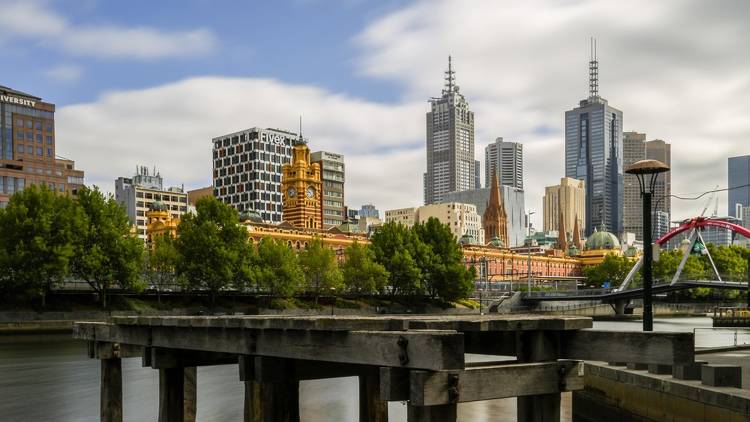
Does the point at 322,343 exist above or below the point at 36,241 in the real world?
below

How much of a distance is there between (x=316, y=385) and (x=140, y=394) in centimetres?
840

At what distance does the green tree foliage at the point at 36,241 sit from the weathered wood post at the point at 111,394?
65.1m

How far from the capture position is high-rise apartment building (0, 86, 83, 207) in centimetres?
16925

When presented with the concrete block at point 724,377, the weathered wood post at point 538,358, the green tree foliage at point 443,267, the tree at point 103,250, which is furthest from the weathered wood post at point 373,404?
the green tree foliage at point 443,267

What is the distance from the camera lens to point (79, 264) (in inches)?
3450

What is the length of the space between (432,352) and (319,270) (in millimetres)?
110050

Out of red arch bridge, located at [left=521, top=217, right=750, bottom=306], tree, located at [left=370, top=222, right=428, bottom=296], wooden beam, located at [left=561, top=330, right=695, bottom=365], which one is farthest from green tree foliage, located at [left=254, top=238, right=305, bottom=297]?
wooden beam, located at [left=561, top=330, right=695, bottom=365]

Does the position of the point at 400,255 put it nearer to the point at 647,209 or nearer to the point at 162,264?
the point at 162,264

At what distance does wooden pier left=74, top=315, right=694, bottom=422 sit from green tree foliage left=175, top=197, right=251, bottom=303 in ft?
275

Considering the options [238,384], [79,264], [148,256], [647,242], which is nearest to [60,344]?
[79,264]

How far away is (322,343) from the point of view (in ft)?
43.8

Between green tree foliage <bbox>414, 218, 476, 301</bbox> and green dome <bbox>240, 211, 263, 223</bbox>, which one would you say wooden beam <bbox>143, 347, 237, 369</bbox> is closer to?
green tree foliage <bbox>414, 218, 476, 301</bbox>

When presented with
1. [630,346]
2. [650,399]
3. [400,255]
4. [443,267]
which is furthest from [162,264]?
[630,346]

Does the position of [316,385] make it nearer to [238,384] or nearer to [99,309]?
[238,384]
